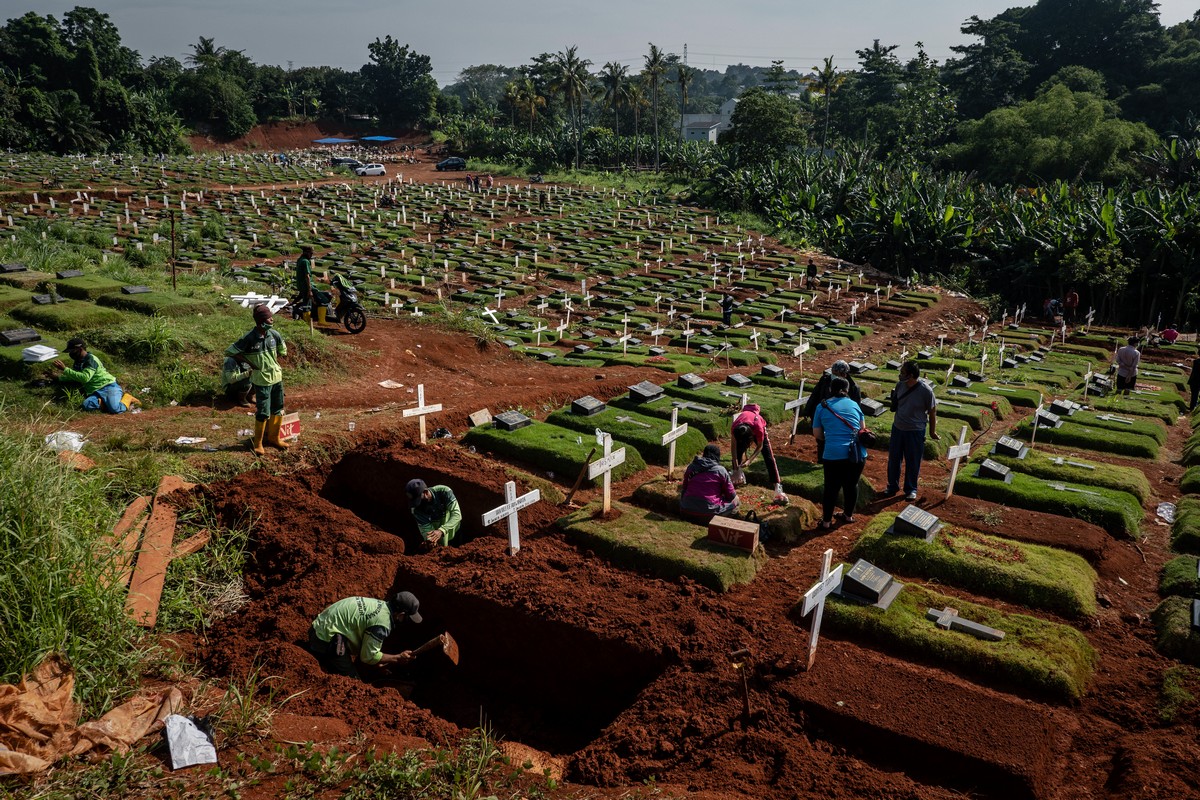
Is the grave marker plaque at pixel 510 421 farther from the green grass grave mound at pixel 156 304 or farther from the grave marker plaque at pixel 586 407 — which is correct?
the green grass grave mound at pixel 156 304

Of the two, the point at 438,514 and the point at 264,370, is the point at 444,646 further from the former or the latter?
the point at 264,370

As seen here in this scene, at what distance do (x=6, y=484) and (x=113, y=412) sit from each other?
5181mm

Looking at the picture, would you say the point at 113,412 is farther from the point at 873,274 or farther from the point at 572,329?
the point at 873,274

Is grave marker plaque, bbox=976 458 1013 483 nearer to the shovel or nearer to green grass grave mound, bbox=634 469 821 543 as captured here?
green grass grave mound, bbox=634 469 821 543

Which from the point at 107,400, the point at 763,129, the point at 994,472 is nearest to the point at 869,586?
the point at 994,472

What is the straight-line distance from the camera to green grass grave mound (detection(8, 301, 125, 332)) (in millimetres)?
11984

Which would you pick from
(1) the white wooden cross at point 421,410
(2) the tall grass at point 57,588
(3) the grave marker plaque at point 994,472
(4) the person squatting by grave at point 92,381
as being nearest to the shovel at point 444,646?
(2) the tall grass at point 57,588

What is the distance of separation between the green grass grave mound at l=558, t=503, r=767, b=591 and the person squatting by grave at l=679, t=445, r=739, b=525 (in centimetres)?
17

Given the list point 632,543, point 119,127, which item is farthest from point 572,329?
point 119,127

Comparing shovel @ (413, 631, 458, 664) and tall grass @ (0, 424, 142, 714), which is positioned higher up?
tall grass @ (0, 424, 142, 714)

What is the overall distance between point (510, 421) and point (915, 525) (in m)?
5.11

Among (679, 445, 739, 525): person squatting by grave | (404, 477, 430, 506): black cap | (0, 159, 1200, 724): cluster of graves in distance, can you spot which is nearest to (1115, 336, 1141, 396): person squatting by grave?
(0, 159, 1200, 724): cluster of graves in distance

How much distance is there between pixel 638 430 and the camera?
10.7m

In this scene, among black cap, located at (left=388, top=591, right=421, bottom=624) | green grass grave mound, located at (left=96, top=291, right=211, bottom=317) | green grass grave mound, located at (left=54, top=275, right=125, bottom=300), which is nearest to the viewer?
black cap, located at (left=388, top=591, right=421, bottom=624)
